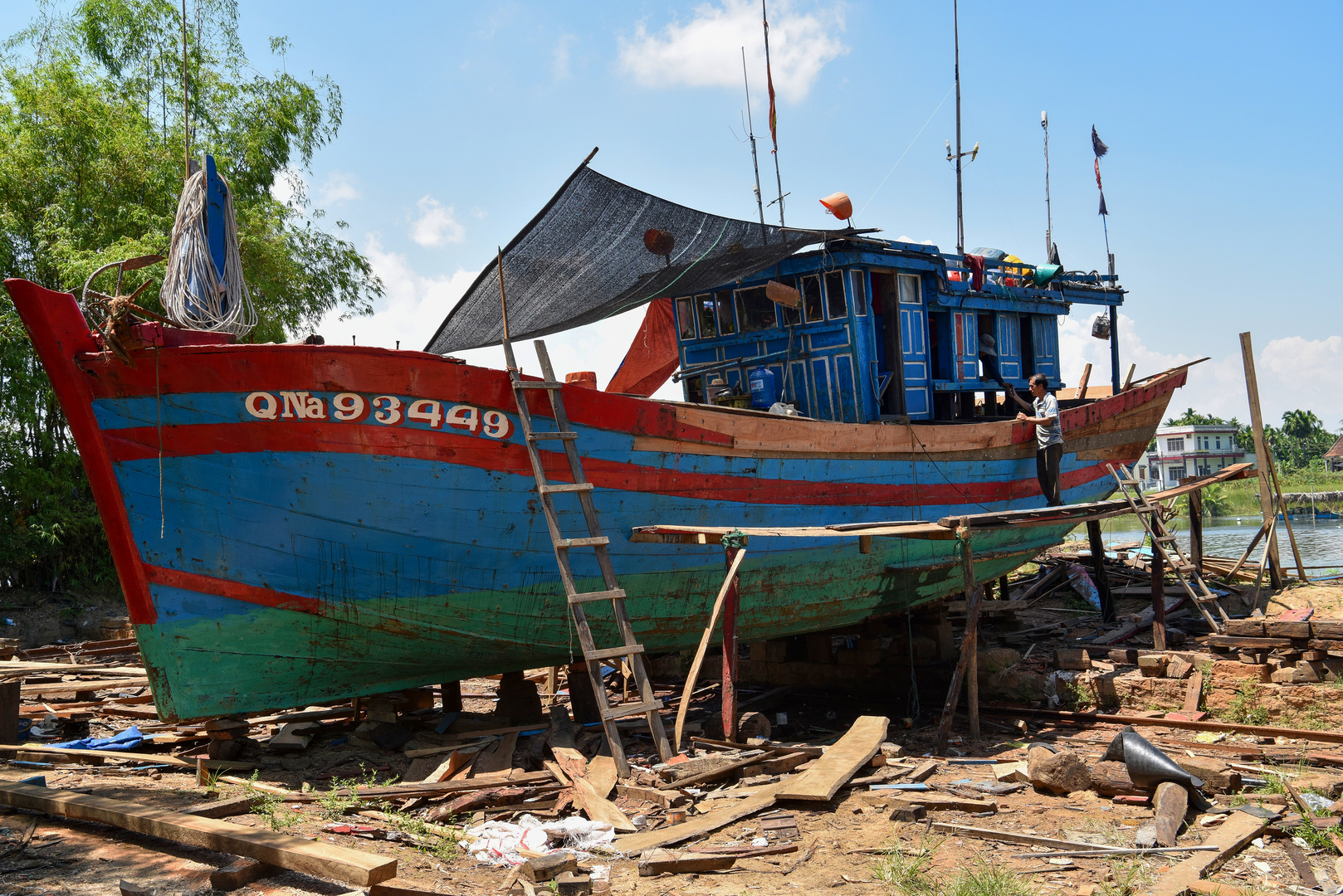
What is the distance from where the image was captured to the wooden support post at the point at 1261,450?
13266 mm

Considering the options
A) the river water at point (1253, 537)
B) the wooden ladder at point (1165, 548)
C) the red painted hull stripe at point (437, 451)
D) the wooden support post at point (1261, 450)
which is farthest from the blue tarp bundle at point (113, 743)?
the river water at point (1253, 537)

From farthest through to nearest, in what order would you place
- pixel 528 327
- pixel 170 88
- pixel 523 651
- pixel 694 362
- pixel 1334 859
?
1. pixel 170 88
2. pixel 694 362
3. pixel 528 327
4. pixel 523 651
5. pixel 1334 859

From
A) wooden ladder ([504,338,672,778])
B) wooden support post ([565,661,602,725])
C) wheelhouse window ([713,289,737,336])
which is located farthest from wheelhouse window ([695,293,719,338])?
wooden support post ([565,661,602,725])

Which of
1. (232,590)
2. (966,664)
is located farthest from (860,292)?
(232,590)

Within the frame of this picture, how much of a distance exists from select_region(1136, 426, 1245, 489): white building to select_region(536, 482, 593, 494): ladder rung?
64056 millimetres

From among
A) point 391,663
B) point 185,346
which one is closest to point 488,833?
point 391,663

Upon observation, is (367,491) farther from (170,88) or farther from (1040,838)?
(170,88)

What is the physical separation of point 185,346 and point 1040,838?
601 centimetres

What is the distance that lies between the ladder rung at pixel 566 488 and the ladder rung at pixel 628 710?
60.7 inches

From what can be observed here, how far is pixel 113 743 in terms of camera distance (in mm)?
7359

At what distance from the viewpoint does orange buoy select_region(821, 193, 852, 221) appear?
32.6 ft

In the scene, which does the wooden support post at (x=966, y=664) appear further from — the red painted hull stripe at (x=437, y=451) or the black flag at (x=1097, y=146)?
the black flag at (x=1097, y=146)

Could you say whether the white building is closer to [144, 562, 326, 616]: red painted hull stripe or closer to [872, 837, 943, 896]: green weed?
[872, 837, 943, 896]: green weed

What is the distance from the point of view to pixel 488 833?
209 inches
